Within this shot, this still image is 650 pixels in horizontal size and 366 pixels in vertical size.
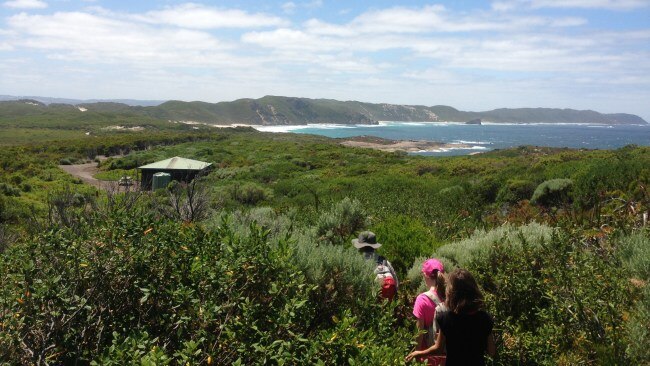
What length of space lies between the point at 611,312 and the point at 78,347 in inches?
145

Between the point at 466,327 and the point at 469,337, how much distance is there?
7 cm

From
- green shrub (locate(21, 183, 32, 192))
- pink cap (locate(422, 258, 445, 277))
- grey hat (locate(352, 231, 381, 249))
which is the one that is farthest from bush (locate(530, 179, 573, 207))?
green shrub (locate(21, 183, 32, 192))

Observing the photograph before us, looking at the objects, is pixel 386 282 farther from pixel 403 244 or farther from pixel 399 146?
pixel 399 146

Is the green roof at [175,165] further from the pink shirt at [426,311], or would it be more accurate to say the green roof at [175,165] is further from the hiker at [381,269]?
the pink shirt at [426,311]

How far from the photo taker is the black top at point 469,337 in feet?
10.8

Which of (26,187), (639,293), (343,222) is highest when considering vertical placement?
(639,293)

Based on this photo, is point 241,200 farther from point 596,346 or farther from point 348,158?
point 348,158

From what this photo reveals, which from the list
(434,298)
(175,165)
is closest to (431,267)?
(434,298)

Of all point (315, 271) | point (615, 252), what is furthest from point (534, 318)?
point (315, 271)

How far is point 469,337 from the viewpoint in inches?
129

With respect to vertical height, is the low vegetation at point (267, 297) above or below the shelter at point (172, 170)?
above

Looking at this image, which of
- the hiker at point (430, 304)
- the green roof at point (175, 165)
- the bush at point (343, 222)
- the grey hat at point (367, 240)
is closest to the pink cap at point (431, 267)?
the hiker at point (430, 304)

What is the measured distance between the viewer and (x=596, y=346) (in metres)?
3.43

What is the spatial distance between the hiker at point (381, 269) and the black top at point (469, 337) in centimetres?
109
